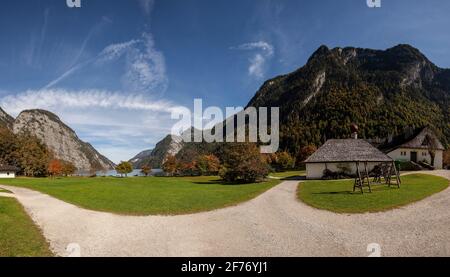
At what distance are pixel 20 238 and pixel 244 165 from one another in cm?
3480

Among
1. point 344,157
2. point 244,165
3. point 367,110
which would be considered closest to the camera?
point 344,157

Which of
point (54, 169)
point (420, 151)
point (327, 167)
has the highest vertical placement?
point (420, 151)

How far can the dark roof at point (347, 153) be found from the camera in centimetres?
4297

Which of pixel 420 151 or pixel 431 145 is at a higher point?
pixel 431 145

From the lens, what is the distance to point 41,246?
11562 millimetres

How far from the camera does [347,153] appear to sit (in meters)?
44.8

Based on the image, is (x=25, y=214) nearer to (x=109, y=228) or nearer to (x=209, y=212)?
(x=109, y=228)

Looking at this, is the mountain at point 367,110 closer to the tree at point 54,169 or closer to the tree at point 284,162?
the tree at point 284,162

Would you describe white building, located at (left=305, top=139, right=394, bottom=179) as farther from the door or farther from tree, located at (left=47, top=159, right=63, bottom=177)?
tree, located at (left=47, top=159, right=63, bottom=177)

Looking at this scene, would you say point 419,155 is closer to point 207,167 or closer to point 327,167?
point 327,167

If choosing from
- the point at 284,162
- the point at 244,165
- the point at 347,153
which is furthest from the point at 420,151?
the point at 284,162

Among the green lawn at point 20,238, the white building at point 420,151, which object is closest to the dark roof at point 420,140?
the white building at point 420,151
